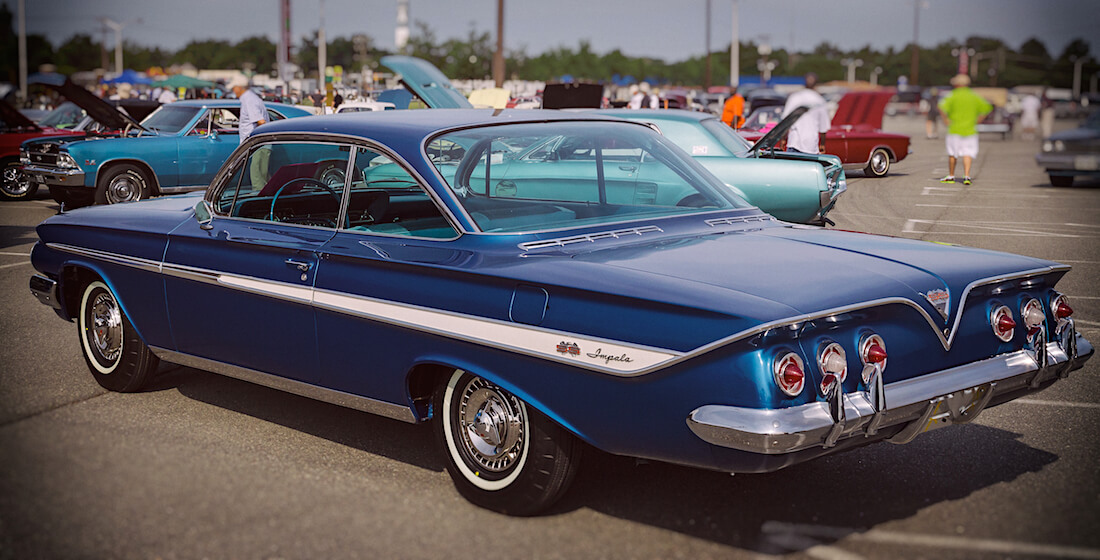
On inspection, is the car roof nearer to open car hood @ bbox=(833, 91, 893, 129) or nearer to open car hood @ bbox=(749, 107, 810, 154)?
open car hood @ bbox=(749, 107, 810, 154)

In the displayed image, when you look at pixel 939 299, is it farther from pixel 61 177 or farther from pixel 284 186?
pixel 61 177

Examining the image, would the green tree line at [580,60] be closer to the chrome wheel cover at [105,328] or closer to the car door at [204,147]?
the car door at [204,147]

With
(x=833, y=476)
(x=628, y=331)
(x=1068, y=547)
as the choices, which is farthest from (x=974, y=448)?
(x=628, y=331)

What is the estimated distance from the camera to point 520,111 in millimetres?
4996

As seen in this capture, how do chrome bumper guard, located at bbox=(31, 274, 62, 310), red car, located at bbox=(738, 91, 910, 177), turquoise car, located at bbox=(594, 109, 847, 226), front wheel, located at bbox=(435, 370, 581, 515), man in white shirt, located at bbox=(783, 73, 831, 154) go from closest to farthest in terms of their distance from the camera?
front wheel, located at bbox=(435, 370, 581, 515), chrome bumper guard, located at bbox=(31, 274, 62, 310), turquoise car, located at bbox=(594, 109, 847, 226), man in white shirt, located at bbox=(783, 73, 831, 154), red car, located at bbox=(738, 91, 910, 177)

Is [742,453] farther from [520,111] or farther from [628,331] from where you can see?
[520,111]

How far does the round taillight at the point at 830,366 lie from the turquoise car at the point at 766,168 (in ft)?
21.5

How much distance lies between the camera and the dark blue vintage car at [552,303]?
341cm

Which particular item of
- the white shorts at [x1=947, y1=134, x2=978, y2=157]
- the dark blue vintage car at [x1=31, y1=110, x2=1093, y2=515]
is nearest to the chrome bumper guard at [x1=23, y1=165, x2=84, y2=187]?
the dark blue vintage car at [x1=31, y1=110, x2=1093, y2=515]

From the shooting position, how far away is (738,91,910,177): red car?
20781 millimetres

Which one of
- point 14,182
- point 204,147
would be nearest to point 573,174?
point 204,147

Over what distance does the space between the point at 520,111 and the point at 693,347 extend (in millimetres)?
1988

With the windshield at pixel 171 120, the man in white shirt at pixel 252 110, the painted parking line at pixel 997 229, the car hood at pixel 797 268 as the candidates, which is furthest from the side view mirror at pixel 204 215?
the windshield at pixel 171 120

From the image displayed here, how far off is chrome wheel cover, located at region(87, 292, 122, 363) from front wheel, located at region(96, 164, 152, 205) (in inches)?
390
